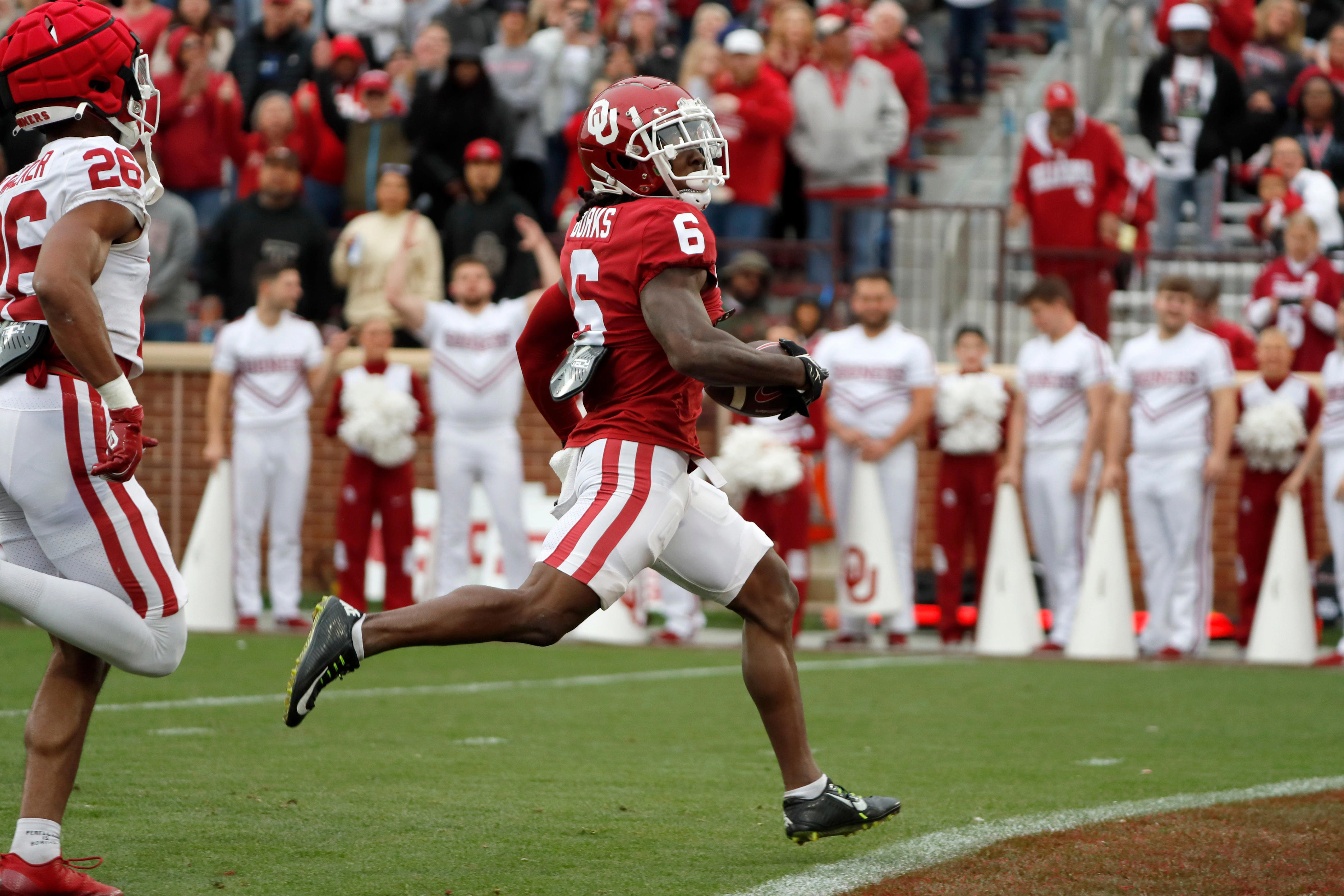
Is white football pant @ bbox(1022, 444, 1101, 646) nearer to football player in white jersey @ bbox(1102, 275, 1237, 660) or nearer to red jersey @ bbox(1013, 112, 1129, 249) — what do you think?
football player in white jersey @ bbox(1102, 275, 1237, 660)

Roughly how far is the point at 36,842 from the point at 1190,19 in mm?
12452

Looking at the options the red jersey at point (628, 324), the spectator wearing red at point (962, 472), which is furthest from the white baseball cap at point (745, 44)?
the red jersey at point (628, 324)

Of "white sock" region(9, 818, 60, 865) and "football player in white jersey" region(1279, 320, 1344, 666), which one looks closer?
"white sock" region(9, 818, 60, 865)

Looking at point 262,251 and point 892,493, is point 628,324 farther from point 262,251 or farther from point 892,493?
point 262,251

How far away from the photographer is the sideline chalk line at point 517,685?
7785mm

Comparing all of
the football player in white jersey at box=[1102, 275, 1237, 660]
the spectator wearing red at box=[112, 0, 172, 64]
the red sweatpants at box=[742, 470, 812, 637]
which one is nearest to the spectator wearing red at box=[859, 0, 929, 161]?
the football player in white jersey at box=[1102, 275, 1237, 660]

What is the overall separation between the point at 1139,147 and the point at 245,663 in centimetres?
1006

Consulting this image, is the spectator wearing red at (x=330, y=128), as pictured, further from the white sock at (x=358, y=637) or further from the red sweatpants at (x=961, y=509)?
the white sock at (x=358, y=637)

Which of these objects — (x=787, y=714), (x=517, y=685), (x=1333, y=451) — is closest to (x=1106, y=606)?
(x=1333, y=451)

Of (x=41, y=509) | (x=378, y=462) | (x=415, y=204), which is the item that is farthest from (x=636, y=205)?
(x=415, y=204)

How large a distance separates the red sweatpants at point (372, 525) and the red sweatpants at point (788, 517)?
227 centimetres

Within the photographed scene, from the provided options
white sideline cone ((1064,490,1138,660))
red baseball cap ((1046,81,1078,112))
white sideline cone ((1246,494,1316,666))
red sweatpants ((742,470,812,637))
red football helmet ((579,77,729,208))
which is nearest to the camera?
red football helmet ((579,77,729,208))

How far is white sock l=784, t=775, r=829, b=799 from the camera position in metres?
4.79

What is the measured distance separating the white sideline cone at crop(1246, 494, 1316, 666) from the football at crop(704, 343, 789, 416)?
6770 mm
